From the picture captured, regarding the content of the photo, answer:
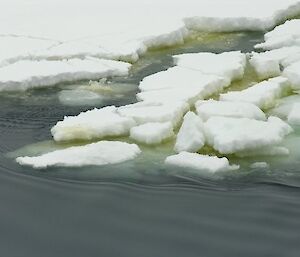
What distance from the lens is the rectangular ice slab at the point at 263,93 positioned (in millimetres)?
4305

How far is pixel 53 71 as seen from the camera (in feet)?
16.3

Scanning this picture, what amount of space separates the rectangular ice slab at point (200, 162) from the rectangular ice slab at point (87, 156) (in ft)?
0.86

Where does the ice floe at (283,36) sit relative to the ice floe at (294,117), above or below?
above

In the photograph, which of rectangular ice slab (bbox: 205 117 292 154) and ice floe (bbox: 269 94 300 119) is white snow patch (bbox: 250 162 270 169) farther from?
ice floe (bbox: 269 94 300 119)

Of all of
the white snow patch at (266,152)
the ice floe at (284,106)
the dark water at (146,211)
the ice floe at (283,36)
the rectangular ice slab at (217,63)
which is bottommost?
the dark water at (146,211)

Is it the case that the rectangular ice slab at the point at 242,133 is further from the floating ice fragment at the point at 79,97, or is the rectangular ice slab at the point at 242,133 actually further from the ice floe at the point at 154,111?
the floating ice fragment at the point at 79,97

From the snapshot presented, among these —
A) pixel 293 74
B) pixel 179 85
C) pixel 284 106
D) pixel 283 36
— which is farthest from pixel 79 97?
pixel 283 36

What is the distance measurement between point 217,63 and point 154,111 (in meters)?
1.17

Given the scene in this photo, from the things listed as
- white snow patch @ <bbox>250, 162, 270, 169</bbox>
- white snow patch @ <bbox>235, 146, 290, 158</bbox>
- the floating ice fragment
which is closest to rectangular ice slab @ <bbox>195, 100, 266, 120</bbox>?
white snow patch @ <bbox>235, 146, 290, 158</bbox>

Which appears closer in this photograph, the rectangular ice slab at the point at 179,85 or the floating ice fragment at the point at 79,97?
the rectangular ice slab at the point at 179,85

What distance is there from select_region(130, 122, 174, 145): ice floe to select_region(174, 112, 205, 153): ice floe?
0.32 feet

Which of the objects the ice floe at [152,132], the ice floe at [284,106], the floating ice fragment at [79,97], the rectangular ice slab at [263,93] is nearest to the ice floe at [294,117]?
the ice floe at [284,106]

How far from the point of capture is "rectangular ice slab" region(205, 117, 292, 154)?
3.56m

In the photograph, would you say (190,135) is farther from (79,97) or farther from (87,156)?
(79,97)
